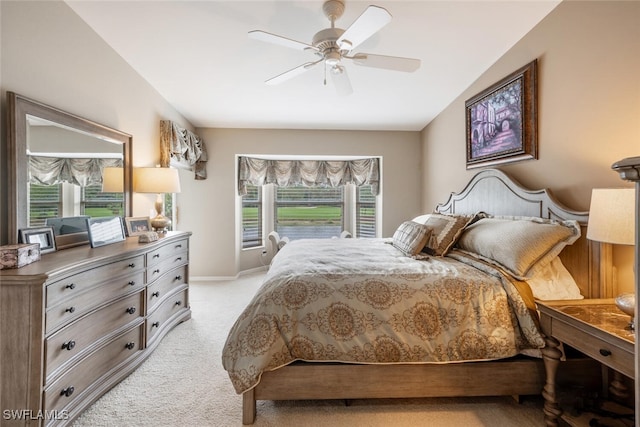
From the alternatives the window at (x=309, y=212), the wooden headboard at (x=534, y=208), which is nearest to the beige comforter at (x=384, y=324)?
the wooden headboard at (x=534, y=208)

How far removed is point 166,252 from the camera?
2590mm

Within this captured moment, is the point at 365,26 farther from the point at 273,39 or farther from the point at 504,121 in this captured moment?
the point at 504,121

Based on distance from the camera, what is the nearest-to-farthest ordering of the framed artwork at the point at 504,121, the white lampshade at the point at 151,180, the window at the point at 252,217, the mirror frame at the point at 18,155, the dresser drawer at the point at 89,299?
the dresser drawer at the point at 89,299, the mirror frame at the point at 18,155, the framed artwork at the point at 504,121, the white lampshade at the point at 151,180, the window at the point at 252,217

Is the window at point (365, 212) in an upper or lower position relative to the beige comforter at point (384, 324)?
upper

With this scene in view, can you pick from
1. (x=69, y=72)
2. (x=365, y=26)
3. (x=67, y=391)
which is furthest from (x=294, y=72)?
(x=67, y=391)

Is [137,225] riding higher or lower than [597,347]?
higher

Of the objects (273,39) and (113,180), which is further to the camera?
(113,180)

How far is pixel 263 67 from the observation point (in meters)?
2.74

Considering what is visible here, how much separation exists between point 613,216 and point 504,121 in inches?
61.1

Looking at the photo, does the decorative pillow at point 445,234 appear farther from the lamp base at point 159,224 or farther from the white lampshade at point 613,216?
the lamp base at point 159,224

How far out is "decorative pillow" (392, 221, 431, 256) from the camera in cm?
231

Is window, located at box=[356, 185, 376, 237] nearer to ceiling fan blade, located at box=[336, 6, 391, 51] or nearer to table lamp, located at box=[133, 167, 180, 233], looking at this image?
table lamp, located at box=[133, 167, 180, 233]

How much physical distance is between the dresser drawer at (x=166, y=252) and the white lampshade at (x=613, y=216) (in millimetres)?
2817

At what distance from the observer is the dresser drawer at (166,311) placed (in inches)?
92.5
